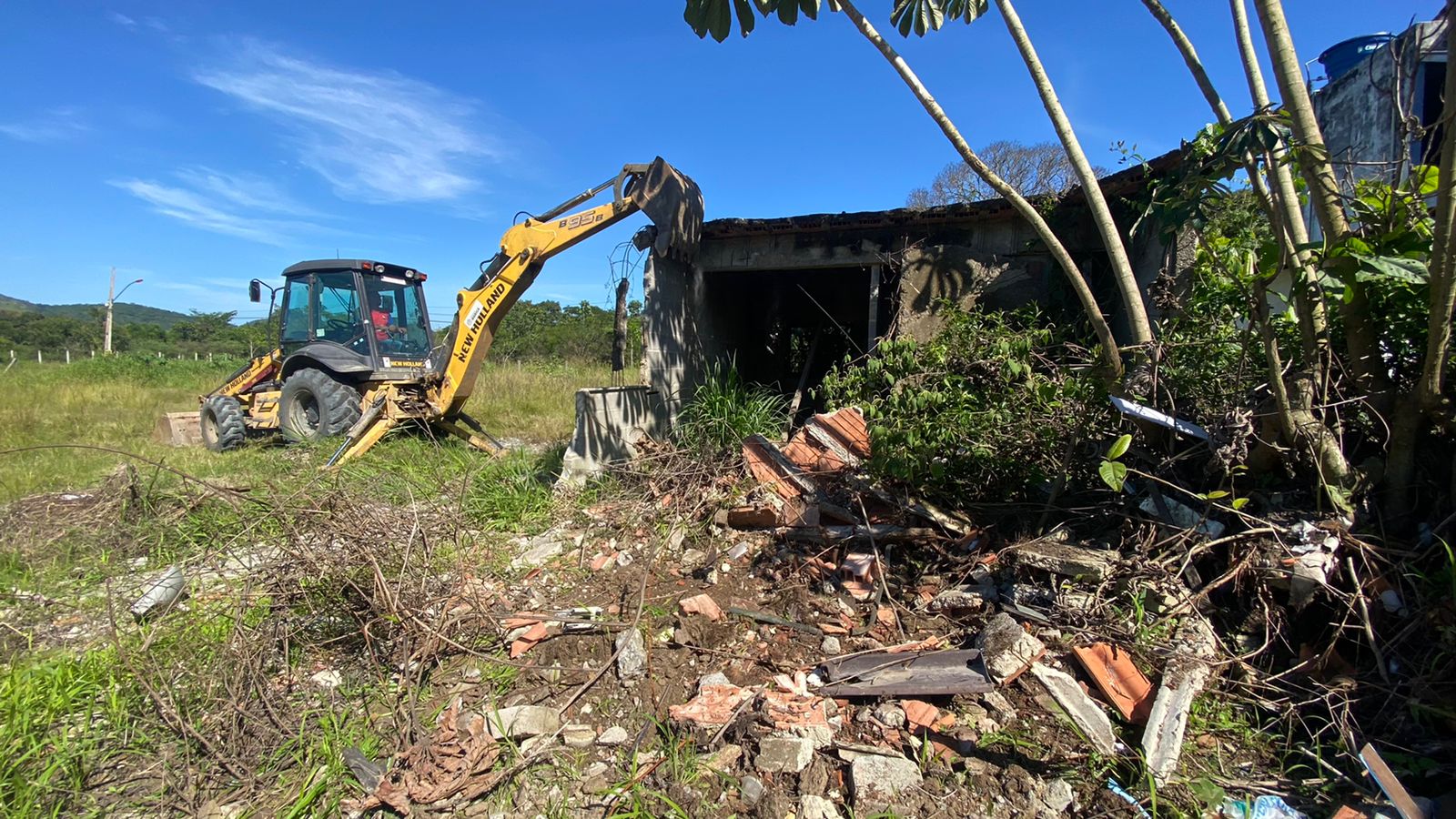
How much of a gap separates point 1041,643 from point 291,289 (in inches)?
386

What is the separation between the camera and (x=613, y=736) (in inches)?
115

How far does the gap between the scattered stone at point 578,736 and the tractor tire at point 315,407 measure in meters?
6.63

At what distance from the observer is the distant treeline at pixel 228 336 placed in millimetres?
24609

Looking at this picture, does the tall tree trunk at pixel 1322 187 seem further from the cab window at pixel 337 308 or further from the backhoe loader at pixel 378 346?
the cab window at pixel 337 308

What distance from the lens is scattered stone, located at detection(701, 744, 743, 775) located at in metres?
2.70

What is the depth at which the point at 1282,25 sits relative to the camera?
2.52 metres

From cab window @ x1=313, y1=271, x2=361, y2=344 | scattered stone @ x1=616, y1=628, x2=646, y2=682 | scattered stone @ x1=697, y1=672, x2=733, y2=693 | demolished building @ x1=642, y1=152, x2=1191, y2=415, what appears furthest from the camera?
cab window @ x1=313, y1=271, x2=361, y2=344

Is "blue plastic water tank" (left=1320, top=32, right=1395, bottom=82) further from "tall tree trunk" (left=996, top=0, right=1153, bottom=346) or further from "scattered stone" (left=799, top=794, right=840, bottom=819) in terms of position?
"scattered stone" (left=799, top=794, right=840, bottom=819)

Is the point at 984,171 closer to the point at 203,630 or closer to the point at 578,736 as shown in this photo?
the point at 578,736

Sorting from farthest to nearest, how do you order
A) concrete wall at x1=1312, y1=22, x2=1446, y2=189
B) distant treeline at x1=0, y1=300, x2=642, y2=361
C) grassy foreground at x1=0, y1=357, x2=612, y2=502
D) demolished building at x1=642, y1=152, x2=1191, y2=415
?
distant treeline at x1=0, y1=300, x2=642, y2=361 < grassy foreground at x1=0, y1=357, x2=612, y2=502 < concrete wall at x1=1312, y1=22, x2=1446, y2=189 < demolished building at x1=642, y1=152, x2=1191, y2=415

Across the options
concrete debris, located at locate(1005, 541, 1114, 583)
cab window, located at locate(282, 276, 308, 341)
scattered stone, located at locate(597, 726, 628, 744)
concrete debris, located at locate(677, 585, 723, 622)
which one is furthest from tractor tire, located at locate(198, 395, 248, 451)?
concrete debris, located at locate(1005, 541, 1114, 583)

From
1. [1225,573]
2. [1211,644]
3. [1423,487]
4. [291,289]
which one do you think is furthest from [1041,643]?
[291,289]

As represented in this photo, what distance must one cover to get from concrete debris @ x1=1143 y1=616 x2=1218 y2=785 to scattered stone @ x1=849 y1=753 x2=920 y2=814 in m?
0.85

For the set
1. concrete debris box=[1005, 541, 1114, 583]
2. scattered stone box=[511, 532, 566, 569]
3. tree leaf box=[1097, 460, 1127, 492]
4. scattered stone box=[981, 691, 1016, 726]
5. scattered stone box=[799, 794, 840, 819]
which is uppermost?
tree leaf box=[1097, 460, 1127, 492]
